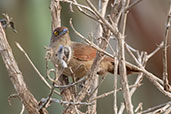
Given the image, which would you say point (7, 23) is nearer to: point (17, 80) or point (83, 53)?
point (17, 80)

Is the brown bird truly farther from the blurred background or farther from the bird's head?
the blurred background

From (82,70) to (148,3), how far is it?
343 cm

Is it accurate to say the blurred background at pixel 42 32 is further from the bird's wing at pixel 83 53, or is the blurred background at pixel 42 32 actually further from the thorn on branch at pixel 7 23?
the thorn on branch at pixel 7 23

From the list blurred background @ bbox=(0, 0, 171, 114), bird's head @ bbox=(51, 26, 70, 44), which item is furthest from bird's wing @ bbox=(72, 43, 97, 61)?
blurred background @ bbox=(0, 0, 171, 114)

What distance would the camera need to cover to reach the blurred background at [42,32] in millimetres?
6680

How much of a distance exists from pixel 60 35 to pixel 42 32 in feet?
7.35

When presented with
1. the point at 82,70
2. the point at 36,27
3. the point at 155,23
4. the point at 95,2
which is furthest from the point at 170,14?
the point at 95,2

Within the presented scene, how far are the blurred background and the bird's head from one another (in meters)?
1.58

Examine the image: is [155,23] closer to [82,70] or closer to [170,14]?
[82,70]

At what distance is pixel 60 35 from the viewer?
452 centimetres

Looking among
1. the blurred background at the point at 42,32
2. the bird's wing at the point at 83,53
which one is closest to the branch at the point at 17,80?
the bird's wing at the point at 83,53

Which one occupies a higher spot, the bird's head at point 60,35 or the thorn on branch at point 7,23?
the thorn on branch at point 7,23

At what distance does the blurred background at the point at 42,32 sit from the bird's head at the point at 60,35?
158 centimetres

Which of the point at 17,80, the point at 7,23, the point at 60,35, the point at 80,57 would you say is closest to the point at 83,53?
the point at 80,57
